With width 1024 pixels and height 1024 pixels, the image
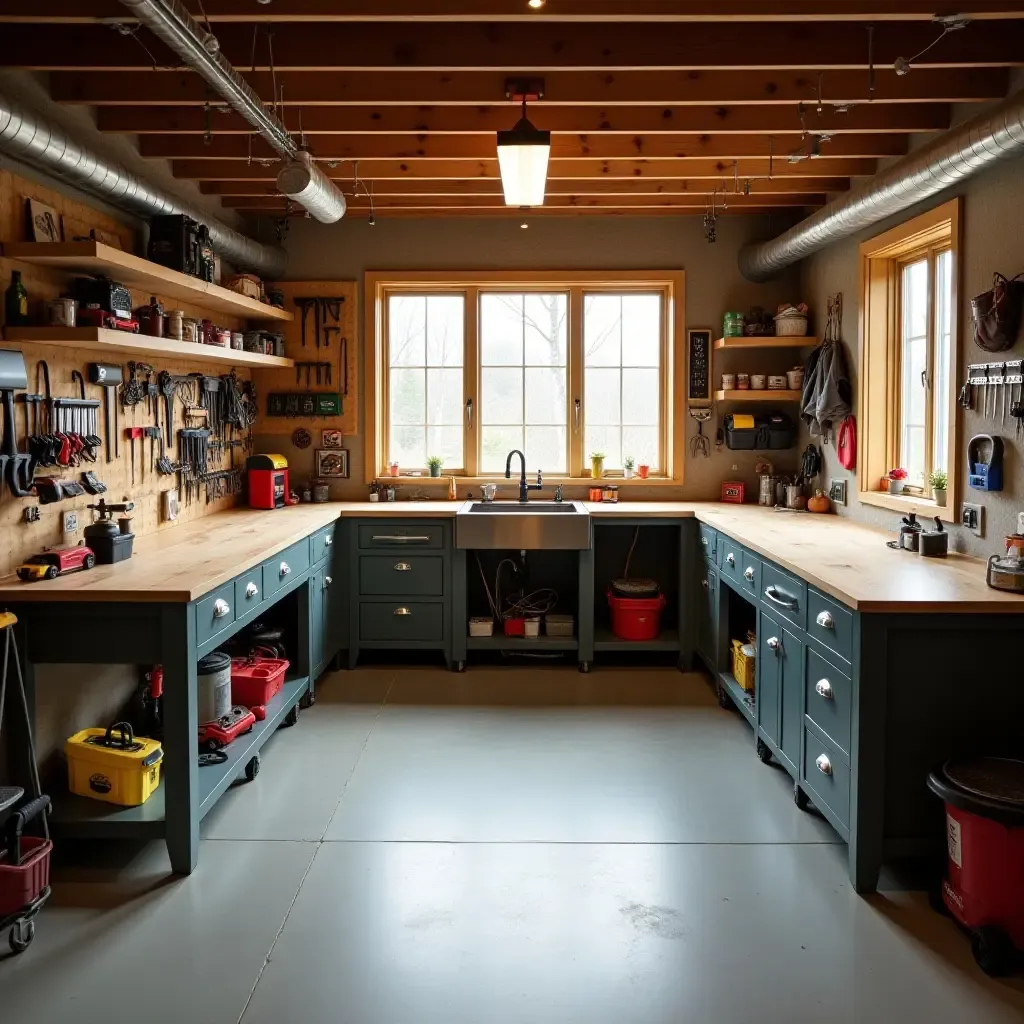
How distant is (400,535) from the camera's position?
516cm

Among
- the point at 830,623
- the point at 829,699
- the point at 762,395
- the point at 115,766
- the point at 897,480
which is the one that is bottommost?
the point at 115,766

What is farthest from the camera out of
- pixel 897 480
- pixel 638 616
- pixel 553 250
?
pixel 553 250

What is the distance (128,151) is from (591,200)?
8.36 ft

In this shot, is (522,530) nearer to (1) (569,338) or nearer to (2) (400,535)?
(2) (400,535)

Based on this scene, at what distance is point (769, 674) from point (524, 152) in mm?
2287

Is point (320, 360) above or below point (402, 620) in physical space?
above

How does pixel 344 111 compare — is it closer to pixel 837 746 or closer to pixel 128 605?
pixel 128 605

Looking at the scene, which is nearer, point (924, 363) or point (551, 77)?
point (551, 77)

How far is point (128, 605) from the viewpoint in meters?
2.78

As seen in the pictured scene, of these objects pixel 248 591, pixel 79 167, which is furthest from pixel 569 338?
pixel 79 167

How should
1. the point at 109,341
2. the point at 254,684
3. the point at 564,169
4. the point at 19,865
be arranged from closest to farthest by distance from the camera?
the point at 19,865
the point at 109,341
the point at 254,684
the point at 564,169

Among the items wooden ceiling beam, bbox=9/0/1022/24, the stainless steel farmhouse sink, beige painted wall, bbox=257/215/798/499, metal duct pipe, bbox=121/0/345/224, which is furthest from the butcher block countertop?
wooden ceiling beam, bbox=9/0/1022/24

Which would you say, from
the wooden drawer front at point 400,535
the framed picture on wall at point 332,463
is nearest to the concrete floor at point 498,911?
the wooden drawer front at point 400,535

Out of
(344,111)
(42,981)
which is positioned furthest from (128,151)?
(42,981)
